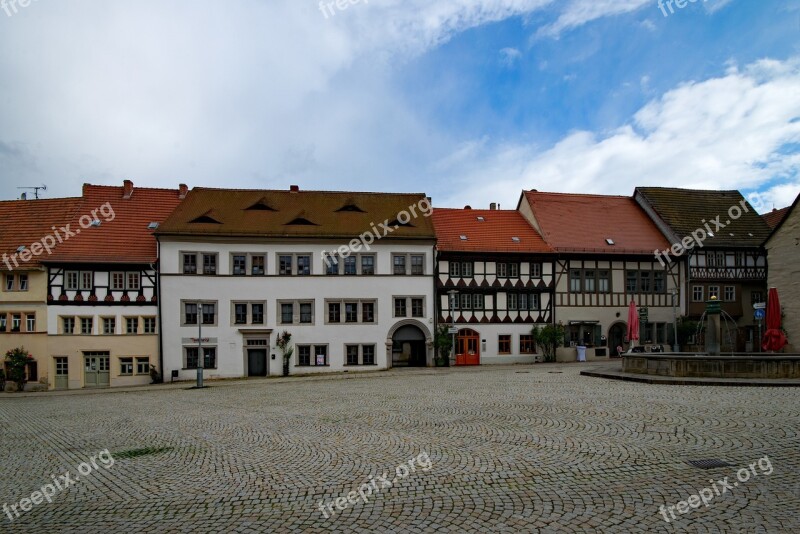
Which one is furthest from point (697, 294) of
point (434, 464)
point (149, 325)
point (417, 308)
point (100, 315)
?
point (100, 315)

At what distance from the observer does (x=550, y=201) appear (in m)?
38.9

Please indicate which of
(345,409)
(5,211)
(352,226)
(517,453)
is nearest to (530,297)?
(352,226)

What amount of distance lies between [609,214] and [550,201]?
13.6 ft

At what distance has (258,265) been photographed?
103ft

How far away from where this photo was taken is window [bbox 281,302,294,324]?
103 ft

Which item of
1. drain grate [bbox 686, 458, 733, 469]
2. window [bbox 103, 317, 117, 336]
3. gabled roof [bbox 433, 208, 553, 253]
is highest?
gabled roof [bbox 433, 208, 553, 253]

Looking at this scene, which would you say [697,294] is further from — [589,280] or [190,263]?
[190,263]

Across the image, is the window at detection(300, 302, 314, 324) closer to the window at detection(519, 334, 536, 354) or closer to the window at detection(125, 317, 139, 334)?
the window at detection(125, 317, 139, 334)

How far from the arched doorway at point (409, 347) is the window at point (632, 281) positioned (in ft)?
44.7

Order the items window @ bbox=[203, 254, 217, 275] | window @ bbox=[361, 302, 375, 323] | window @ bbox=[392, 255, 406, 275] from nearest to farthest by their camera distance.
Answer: window @ bbox=[203, 254, 217, 275], window @ bbox=[361, 302, 375, 323], window @ bbox=[392, 255, 406, 275]

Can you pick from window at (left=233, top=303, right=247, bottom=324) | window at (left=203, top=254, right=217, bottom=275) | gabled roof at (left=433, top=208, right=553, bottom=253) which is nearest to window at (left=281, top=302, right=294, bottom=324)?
window at (left=233, top=303, right=247, bottom=324)

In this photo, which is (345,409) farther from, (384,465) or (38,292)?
(38,292)

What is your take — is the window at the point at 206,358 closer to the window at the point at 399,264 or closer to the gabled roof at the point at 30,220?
the gabled roof at the point at 30,220

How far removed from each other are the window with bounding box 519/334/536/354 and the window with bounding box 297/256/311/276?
1342 cm
